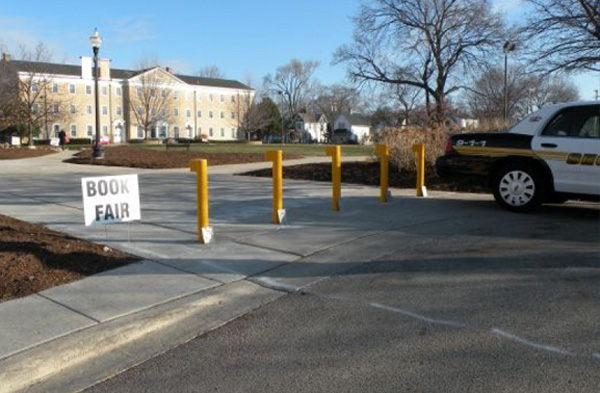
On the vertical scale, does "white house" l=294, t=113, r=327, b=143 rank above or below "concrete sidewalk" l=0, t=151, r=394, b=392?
above

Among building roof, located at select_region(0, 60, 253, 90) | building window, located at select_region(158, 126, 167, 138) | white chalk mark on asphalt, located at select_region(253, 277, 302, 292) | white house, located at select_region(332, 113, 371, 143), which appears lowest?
white chalk mark on asphalt, located at select_region(253, 277, 302, 292)

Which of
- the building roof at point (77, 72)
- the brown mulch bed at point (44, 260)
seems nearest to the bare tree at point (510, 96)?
the building roof at point (77, 72)

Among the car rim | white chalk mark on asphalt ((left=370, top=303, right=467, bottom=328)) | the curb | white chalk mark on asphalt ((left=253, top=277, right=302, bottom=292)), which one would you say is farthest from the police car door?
the curb

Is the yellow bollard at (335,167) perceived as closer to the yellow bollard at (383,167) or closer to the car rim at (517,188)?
the yellow bollard at (383,167)

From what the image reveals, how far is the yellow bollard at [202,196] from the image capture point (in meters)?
6.83

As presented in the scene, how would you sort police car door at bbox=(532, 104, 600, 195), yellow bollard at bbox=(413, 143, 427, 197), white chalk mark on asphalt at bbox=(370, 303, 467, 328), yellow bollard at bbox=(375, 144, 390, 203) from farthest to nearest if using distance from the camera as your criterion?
yellow bollard at bbox=(413, 143, 427, 197) < yellow bollard at bbox=(375, 144, 390, 203) < police car door at bbox=(532, 104, 600, 195) < white chalk mark on asphalt at bbox=(370, 303, 467, 328)

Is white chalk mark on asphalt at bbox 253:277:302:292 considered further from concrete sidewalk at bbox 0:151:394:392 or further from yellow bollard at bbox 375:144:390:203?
yellow bollard at bbox 375:144:390:203

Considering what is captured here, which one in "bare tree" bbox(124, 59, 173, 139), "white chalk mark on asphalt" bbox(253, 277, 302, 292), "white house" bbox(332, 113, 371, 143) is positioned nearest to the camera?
"white chalk mark on asphalt" bbox(253, 277, 302, 292)

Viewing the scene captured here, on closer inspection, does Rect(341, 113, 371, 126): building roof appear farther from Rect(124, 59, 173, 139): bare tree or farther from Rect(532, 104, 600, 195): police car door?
Rect(532, 104, 600, 195): police car door

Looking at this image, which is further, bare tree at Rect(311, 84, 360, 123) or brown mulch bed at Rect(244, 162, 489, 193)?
bare tree at Rect(311, 84, 360, 123)

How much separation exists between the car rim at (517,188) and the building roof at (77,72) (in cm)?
5568

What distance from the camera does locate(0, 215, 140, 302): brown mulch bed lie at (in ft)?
17.4

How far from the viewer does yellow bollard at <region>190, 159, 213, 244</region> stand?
22.4 feet

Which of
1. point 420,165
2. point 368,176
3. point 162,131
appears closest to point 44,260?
point 420,165
